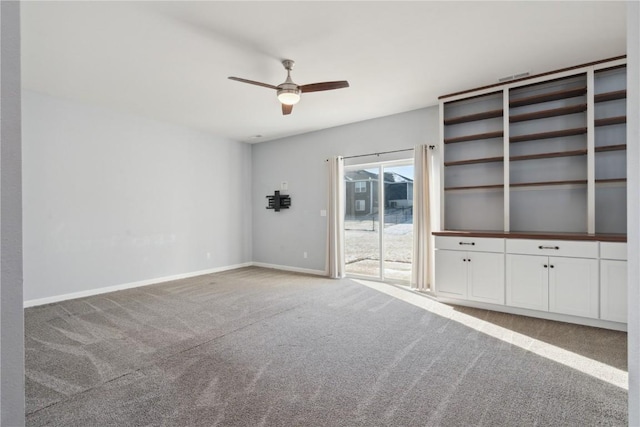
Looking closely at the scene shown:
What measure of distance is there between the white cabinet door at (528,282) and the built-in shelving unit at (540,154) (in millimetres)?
508

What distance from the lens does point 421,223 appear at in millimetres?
5020

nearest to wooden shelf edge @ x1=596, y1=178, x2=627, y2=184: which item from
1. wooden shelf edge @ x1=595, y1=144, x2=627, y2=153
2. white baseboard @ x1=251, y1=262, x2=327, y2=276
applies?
wooden shelf edge @ x1=595, y1=144, x2=627, y2=153

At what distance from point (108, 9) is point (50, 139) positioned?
2.82 meters

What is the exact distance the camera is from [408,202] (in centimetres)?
539

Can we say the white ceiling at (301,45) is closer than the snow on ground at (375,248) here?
Yes

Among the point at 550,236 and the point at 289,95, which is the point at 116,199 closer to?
the point at 289,95

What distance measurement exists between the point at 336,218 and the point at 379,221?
823mm

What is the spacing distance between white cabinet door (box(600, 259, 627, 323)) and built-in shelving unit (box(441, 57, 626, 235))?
0.45m

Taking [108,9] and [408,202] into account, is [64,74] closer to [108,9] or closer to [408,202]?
[108,9]

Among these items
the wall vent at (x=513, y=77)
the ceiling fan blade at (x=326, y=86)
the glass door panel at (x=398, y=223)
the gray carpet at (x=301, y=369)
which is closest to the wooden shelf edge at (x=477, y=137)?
the wall vent at (x=513, y=77)

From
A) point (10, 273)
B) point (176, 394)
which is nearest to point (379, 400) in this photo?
point (176, 394)

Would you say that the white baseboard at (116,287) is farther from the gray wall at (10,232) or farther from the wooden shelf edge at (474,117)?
the wooden shelf edge at (474,117)

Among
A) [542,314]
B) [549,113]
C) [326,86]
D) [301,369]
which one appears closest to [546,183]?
[549,113]

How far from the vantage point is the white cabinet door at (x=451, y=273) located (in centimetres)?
420
